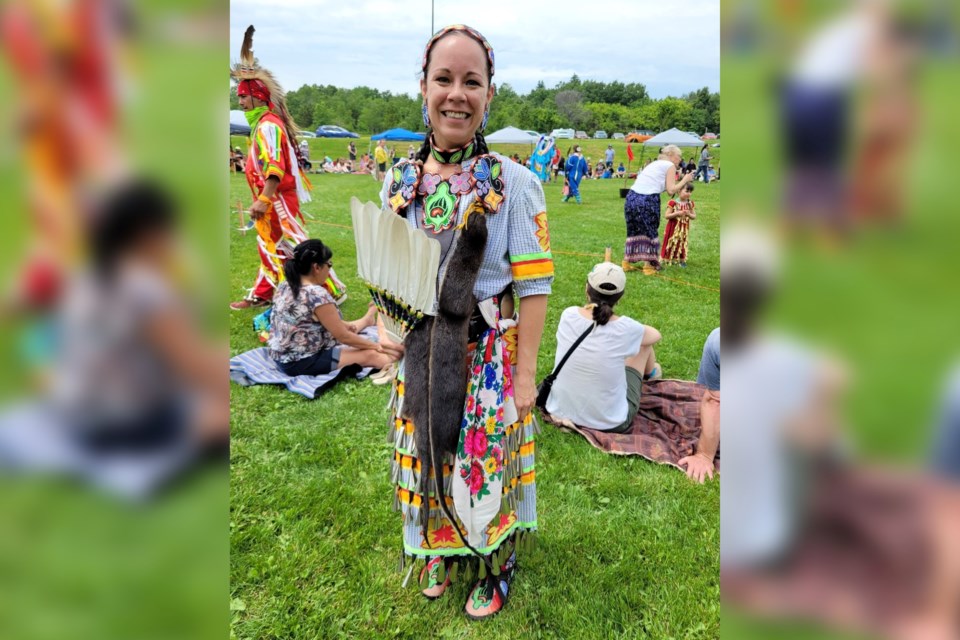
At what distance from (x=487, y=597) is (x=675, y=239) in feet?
24.5

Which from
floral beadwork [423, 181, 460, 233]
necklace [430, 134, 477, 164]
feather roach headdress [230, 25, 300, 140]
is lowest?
floral beadwork [423, 181, 460, 233]

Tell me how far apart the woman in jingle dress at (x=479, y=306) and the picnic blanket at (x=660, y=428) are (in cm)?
152

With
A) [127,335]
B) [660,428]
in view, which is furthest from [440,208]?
[660,428]

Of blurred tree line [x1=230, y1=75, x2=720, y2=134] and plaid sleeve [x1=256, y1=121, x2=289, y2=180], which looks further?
blurred tree line [x1=230, y1=75, x2=720, y2=134]

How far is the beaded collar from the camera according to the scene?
1891mm

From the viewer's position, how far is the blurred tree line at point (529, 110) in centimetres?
6081

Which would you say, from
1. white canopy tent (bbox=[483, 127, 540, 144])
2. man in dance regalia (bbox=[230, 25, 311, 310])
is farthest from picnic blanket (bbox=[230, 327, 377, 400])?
white canopy tent (bbox=[483, 127, 540, 144])

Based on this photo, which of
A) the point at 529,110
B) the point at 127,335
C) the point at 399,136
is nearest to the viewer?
the point at 127,335

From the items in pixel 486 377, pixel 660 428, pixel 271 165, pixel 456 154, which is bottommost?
pixel 660 428

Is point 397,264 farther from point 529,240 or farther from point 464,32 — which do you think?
point 464,32

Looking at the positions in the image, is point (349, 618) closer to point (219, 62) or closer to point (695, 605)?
point (695, 605)

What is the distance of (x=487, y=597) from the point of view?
99.3 inches

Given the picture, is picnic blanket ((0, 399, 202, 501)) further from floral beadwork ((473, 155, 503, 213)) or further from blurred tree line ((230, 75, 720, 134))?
blurred tree line ((230, 75, 720, 134))

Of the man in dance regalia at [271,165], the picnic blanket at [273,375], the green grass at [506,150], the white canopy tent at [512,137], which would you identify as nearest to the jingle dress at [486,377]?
the picnic blanket at [273,375]
